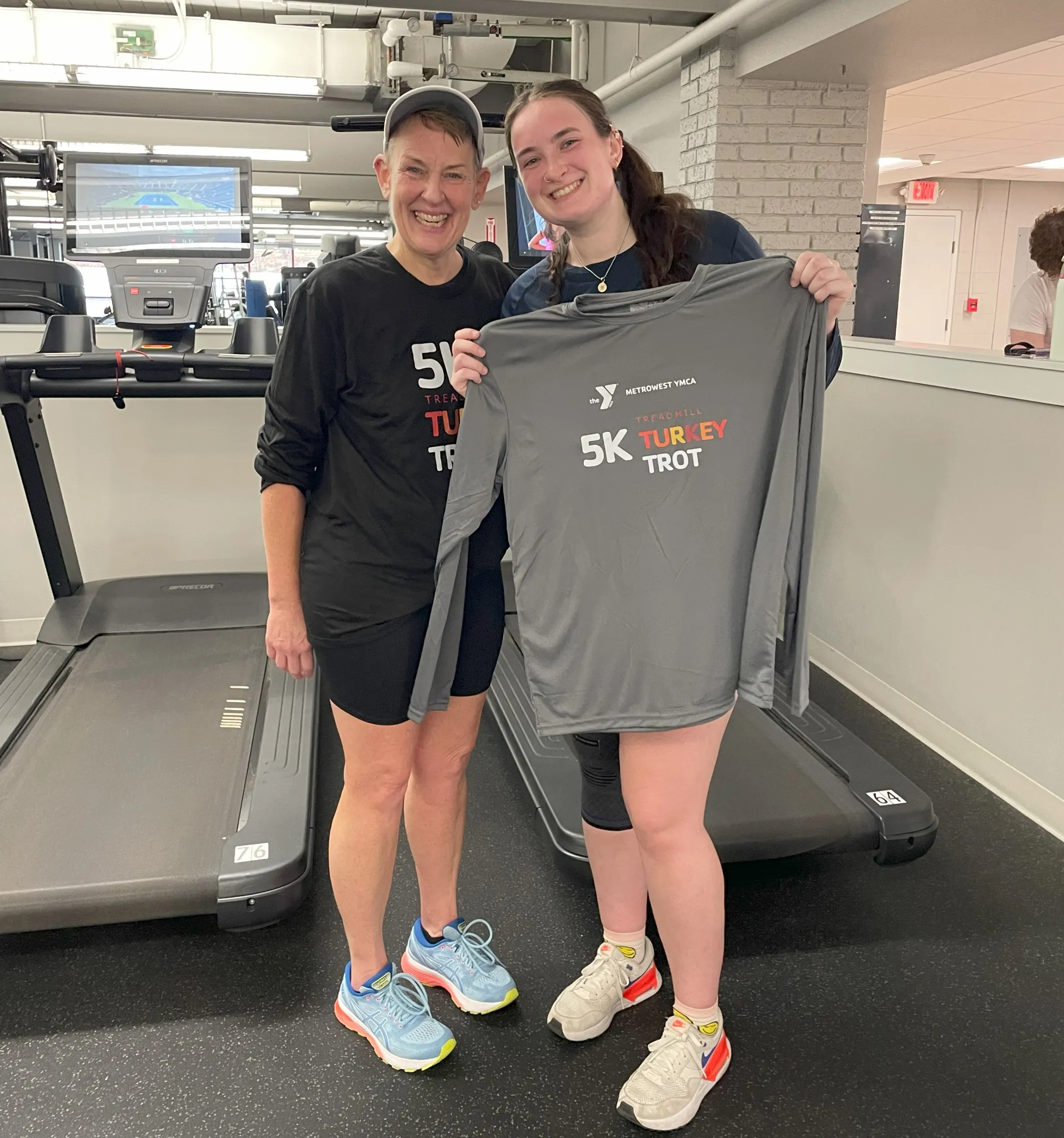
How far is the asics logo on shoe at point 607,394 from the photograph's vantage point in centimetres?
143

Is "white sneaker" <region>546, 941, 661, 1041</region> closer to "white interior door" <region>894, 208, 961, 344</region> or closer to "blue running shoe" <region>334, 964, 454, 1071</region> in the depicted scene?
"blue running shoe" <region>334, 964, 454, 1071</region>

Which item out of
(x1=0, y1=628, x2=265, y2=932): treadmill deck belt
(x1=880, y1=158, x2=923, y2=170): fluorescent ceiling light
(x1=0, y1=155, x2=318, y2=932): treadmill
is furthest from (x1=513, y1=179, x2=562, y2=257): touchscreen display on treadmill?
(x1=880, y1=158, x2=923, y2=170): fluorescent ceiling light

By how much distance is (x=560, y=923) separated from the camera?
84.7 inches

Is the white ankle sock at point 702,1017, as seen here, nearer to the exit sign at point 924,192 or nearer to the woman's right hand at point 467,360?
the woman's right hand at point 467,360

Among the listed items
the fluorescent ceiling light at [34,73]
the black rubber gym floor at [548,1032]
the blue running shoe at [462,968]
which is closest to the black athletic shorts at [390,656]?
the blue running shoe at [462,968]

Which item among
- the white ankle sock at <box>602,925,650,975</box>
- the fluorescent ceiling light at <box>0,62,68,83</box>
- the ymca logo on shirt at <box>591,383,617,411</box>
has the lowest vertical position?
the white ankle sock at <box>602,925,650,975</box>

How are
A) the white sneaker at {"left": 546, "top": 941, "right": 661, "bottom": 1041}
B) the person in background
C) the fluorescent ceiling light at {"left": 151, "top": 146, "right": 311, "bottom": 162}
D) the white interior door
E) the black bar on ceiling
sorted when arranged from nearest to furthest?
the white sneaker at {"left": 546, "top": 941, "right": 661, "bottom": 1041} → the black bar on ceiling → the person in background → the fluorescent ceiling light at {"left": 151, "top": 146, "right": 311, "bottom": 162} → the white interior door

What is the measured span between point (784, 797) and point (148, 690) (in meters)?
1.98

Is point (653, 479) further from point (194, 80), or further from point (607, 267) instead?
point (194, 80)

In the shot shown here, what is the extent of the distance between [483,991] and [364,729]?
25.4 inches

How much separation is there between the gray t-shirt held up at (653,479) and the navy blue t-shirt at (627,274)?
0.09 meters

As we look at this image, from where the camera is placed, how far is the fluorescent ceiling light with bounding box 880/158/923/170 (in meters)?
10.2

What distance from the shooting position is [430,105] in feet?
4.77

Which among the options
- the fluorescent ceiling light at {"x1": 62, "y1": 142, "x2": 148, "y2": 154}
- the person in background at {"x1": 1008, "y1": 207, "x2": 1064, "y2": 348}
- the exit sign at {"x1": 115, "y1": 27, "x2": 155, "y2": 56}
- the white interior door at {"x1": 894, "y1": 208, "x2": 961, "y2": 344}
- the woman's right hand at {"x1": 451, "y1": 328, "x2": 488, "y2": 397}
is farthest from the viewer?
the white interior door at {"x1": 894, "y1": 208, "x2": 961, "y2": 344}
